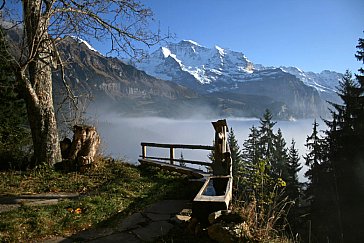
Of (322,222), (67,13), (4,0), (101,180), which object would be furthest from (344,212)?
(4,0)

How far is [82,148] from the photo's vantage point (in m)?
9.45

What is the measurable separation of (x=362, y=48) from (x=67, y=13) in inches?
807

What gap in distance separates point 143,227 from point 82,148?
5.42 metres

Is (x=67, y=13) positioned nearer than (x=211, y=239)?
No

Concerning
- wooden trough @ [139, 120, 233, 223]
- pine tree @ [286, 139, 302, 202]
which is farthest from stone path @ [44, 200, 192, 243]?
pine tree @ [286, 139, 302, 202]

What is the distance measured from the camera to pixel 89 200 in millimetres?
6031

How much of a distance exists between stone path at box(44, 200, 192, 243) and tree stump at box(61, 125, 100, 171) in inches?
151

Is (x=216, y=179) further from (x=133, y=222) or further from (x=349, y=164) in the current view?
(x=349, y=164)

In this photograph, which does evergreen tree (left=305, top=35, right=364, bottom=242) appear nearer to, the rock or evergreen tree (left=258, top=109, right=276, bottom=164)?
the rock

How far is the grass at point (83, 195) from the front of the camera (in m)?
4.54

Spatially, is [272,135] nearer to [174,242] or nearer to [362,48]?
[362,48]

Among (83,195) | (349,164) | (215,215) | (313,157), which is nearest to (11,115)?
(83,195)

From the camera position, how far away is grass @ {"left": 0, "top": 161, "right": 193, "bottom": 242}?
4544 millimetres

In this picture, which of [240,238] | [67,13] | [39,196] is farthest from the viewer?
[67,13]
